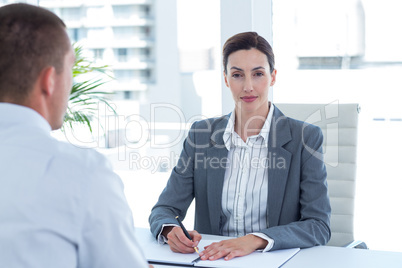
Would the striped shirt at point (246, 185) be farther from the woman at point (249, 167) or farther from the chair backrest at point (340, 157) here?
the chair backrest at point (340, 157)

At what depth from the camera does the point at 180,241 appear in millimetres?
1676

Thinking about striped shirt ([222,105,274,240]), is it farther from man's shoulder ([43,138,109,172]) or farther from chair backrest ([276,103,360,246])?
man's shoulder ([43,138,109,172])

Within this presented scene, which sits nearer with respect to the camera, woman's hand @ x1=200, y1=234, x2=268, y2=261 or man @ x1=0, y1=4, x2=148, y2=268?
man @ x1=0, y1=4, x2=148, y2=268

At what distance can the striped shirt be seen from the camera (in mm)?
2041

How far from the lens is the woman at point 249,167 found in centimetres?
199

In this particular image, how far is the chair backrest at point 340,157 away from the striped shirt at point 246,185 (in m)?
0.31

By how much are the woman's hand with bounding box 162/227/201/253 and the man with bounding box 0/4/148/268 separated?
0.68m

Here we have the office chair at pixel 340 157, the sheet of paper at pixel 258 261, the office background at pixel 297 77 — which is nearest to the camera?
the sheet of paper at pixel 258 261

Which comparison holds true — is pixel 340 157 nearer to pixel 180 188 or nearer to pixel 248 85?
pixel 248 85

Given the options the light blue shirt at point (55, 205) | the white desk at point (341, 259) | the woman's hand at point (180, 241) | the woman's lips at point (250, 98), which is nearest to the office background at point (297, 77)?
the woman's lips at point (250, 98)

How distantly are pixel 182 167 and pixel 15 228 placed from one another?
1322 millimetres

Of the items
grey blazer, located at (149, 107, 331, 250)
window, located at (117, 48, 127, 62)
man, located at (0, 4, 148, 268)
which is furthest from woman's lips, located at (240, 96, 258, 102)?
window, located at (117, 48, 127, 62)

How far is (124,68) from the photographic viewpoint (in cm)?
655

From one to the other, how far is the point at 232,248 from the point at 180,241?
174mm
